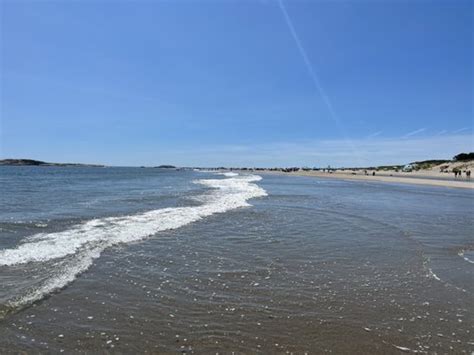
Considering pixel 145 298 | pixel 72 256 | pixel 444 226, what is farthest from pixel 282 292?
pixel 444 226

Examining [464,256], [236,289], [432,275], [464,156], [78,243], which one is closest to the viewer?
[236,289]

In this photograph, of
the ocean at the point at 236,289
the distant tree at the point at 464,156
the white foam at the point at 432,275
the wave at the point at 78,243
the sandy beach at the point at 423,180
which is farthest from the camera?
the distant tree at the point at 464,156

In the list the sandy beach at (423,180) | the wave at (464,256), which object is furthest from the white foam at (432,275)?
the sandy beach at (423,180)

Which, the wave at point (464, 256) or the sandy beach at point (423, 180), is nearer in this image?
the wave at point (464, 256)

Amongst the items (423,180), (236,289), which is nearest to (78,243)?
(236,289)

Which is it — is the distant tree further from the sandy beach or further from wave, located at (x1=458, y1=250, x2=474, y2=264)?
wave, located at (x1=458, y1=250, x2=474, y2=264)

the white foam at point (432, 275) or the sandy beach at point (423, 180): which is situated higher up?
the sandy beach at point (423, 180)

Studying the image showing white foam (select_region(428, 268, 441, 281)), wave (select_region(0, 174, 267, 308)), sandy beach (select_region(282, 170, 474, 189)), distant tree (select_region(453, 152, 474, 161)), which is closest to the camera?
wave (select_region(0, 174, 267, 308))

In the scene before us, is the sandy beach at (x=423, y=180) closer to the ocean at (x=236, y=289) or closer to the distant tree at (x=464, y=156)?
the distant tree at (x=464, y=156)

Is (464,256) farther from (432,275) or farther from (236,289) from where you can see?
(236,289)

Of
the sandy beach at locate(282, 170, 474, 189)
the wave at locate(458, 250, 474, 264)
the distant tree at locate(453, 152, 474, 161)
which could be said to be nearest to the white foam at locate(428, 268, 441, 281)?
the wave at locate(458, 250, 474, 264)

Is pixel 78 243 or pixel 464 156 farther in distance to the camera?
pixel 464 156

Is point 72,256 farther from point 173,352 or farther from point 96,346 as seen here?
point 173,352

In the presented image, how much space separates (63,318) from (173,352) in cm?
231
